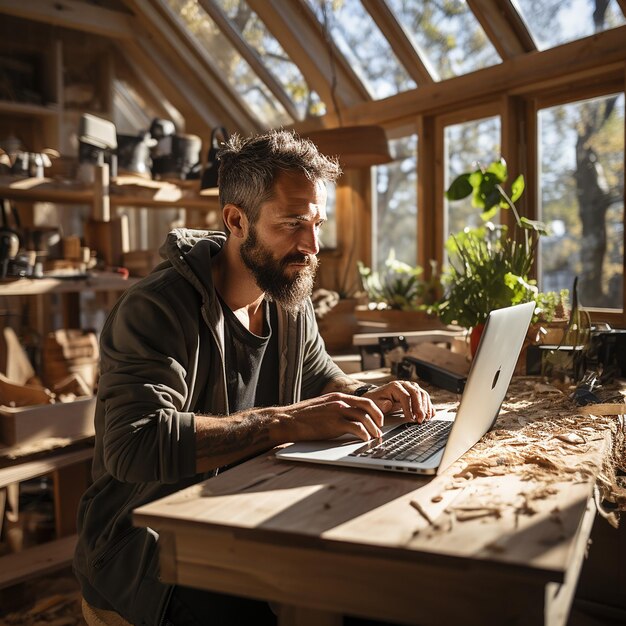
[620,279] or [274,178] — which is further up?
[274,178]

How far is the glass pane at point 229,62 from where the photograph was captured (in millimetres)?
4751

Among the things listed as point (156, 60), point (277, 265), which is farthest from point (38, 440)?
point (156, 60)

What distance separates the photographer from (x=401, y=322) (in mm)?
3467

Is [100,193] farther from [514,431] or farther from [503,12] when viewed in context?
[514,431]

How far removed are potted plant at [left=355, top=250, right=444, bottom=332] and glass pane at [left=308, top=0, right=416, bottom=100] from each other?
97 centimetres

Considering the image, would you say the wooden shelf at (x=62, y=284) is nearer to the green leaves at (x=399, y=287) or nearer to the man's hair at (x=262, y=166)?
the man's hair at (x=262, y=166)

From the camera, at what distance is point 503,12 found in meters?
3.21

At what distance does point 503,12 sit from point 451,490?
8.98ft

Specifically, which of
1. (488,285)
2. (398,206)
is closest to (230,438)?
(488,285)

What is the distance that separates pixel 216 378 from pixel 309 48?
298 centimetres

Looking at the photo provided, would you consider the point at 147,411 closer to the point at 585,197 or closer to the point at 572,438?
the point at 572,438

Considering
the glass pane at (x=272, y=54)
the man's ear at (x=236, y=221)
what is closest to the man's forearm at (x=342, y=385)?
the man's ear at (x=236, y=221)

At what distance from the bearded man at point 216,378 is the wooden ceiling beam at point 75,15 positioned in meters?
3.54

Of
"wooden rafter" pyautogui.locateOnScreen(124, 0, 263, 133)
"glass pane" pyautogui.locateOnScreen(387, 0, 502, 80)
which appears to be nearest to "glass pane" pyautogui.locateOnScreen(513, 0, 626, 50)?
"glass pane" pyautogui.locateOnScreen(387, 0, 502, 80)
